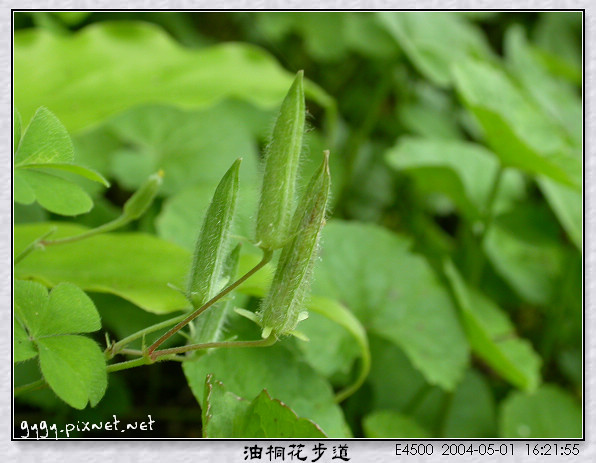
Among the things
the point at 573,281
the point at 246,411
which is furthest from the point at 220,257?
the point at 573,281

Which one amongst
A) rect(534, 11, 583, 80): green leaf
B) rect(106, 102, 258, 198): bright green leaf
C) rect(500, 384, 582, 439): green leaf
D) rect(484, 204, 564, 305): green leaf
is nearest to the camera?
rect(500, 384, 582, 439): green leaf

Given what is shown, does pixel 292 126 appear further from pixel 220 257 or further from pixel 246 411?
pixel 246 411

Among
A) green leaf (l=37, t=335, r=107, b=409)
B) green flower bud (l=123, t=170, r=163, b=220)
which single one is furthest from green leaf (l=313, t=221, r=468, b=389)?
green leaf (l=37, t=335, r=107, b=409)

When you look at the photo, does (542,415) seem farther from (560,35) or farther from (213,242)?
(560,35)

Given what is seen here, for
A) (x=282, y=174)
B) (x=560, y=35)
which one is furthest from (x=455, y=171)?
(x=560, y=35)

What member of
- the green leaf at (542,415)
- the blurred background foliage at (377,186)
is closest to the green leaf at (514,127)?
the blurred background foliage at (377,186)

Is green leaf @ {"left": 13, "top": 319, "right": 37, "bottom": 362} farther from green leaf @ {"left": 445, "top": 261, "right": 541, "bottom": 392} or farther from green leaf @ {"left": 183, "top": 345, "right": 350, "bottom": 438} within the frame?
green leaf @ {"left": 445, "top": 261, "right": 541, "bottom": 392}

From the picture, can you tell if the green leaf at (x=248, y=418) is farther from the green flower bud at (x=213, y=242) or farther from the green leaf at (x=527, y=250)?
the green leaf at (x=527, y=250)
